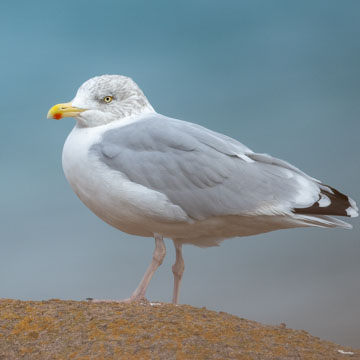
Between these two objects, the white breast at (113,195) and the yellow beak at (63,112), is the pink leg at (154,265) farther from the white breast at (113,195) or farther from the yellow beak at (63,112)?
the yellow beak at (63,112)

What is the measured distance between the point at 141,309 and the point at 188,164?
1.45 metres

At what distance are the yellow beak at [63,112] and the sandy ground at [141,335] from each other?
189cm

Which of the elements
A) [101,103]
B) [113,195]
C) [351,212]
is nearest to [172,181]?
[113,195]

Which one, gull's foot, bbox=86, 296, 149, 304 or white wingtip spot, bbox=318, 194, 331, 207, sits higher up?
white wingtip spot, bbox=318, 194, 331, 207

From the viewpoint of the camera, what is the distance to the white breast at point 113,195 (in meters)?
6.09

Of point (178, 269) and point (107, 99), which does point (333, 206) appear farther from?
point (107, 99)

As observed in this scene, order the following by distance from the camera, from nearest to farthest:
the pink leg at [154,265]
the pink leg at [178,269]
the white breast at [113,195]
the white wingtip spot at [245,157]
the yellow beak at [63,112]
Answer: the white breast at [113,195], the pink leg at [154,265], the white wingtip spot at [245,157], the yellow beak at [63,112], the pink leg at [178,269]

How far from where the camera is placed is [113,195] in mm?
6152

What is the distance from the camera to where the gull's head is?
21.8 ft

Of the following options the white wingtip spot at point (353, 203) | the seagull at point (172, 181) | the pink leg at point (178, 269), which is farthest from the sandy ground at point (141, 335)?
the white wingtip spot at point (353, 203)

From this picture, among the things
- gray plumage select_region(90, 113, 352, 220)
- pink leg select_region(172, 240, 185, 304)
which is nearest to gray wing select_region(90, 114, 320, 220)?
gray plumage select_region(90, 113, 352, 220)

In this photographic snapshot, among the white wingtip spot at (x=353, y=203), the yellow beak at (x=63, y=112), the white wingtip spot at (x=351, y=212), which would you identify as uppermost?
the yellow beak at (x=63, y=112)

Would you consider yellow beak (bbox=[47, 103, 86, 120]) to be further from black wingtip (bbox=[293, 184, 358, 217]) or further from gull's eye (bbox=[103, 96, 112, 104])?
black wingtip (bbox=[293, 184, 358, 217])

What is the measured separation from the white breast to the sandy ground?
2.63 ft
